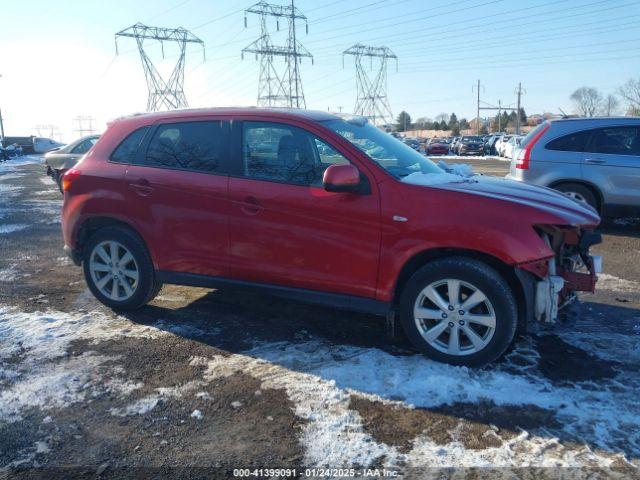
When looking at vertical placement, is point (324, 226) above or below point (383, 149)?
below

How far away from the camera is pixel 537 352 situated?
3.93 meters

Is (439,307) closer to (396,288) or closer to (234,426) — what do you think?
(396,288)

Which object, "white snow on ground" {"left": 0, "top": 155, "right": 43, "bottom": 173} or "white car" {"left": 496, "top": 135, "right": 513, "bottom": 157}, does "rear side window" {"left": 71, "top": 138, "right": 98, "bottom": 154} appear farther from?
"white car" {"left": 496, "top": 135, "right": 513, "bottom": 157}

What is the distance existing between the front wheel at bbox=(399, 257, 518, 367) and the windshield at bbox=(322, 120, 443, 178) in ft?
2.70

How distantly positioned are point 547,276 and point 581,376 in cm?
70

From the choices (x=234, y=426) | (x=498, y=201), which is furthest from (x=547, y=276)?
(x=234, y=426)

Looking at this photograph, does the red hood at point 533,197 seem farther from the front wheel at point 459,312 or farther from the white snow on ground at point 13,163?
the white snow on ground at point 13,163

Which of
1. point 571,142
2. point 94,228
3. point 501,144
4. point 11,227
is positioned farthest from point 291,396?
point 501,144

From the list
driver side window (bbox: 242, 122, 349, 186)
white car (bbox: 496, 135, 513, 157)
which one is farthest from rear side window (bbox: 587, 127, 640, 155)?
white car (bbox: 496, 135, 513, 157)

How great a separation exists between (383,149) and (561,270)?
5.31ft

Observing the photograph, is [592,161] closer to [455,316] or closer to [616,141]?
[616,141]

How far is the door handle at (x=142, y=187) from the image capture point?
4.58 meters

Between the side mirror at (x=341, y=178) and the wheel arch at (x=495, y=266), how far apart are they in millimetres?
670

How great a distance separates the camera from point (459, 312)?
3652 millimetres
